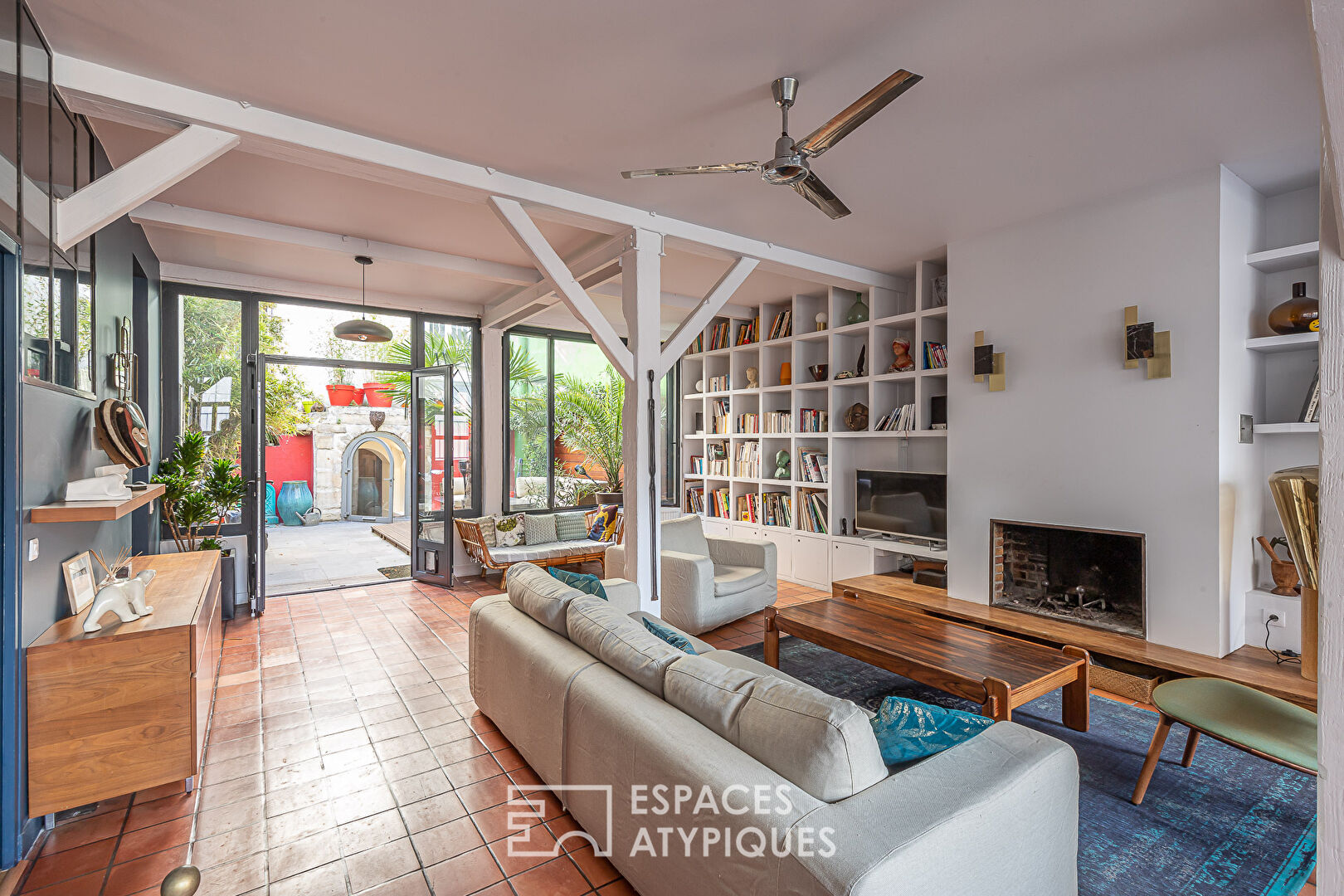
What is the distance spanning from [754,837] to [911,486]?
4.01 meters

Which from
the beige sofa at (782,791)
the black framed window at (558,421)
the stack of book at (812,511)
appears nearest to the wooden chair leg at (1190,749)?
the beige sofa at (782,791)

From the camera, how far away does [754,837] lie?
1.33 m

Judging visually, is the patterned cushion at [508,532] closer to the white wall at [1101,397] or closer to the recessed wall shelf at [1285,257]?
the white wall at [1101,397]

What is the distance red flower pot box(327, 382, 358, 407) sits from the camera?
1089cm

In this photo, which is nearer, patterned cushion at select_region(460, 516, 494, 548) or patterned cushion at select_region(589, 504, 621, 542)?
patterned cushion at select_region(460, 516, 494, 548)

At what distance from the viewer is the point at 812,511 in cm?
575

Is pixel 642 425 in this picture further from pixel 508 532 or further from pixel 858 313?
pixel 508 532

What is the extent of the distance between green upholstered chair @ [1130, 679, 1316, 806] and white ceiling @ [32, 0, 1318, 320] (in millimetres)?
2374

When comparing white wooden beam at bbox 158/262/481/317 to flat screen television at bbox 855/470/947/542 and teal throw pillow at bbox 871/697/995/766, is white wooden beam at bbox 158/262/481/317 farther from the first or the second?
teal throw pillow at bbox 871/697/995/766

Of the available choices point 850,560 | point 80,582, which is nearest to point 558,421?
point 850,560

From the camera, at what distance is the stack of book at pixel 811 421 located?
579 cm

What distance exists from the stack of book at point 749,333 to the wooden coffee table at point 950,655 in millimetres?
3621

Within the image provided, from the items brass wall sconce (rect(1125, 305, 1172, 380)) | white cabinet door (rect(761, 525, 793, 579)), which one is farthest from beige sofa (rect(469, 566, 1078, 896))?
white cabinet door (rect(761, 525, 793, 579))

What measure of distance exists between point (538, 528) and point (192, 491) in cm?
270
